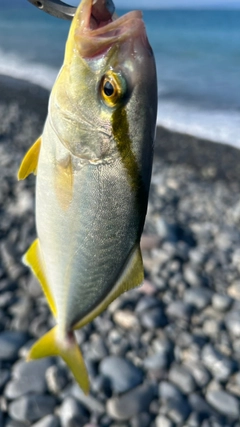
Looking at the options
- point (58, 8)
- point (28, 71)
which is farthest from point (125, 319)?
point (28, 71)

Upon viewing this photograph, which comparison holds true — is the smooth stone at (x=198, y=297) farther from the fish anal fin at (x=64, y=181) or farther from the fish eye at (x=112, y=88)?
the fish eye at (x=112, y=88)

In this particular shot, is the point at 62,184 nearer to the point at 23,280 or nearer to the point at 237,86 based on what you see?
the point at 23,280

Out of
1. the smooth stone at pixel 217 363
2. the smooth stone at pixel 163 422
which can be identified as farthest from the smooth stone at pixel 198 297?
the smooth stone at pixel 163 422

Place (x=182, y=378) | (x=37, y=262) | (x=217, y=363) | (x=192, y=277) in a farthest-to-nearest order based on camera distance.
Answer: (x=192, y=277)
(x=217, y=363)
(x=182, y=378)
(x=37, y=262)

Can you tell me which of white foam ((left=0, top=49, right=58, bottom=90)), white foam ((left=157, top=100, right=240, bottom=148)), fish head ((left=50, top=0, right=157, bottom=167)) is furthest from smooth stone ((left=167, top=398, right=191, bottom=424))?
white foam ((left=0, top=49, right=58, bottom=90))

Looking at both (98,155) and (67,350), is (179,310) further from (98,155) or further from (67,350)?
(98,155)

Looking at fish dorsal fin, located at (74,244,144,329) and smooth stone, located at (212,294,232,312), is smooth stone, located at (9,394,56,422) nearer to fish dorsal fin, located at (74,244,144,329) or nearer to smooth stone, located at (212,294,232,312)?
smooth stone, located at (212,294,232,312)
